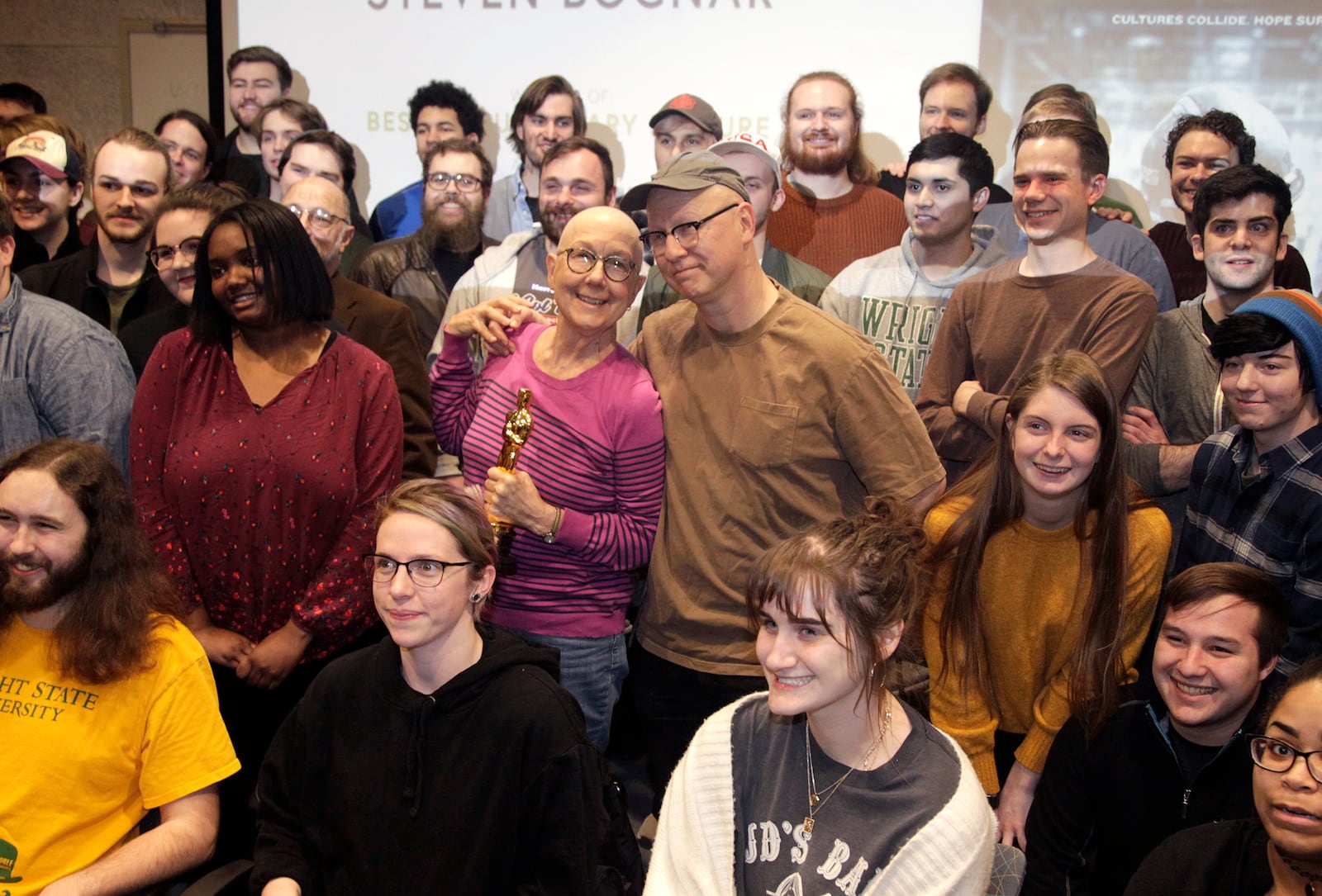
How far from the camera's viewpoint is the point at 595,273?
248 cm

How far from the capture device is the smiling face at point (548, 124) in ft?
14.8

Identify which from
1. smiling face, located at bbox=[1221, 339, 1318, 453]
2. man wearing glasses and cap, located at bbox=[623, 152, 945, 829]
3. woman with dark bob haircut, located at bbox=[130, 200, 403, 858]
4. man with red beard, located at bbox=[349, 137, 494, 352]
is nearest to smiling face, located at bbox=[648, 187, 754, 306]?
man wearing glasses and cap, located at bbox=[623, 152, 945, 829]

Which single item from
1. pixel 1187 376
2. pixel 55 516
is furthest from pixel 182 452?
pixel 1187 376

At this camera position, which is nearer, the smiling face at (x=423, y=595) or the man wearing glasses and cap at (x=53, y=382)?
the smiling face at (x=423, y=595)

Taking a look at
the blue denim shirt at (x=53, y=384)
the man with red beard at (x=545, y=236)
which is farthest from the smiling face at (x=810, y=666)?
the blue denim shirt at (x=53, y=384)

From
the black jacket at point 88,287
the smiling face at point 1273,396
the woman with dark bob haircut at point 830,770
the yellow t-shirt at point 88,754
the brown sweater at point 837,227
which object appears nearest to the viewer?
the woman with dark bob haircut at point 830,770

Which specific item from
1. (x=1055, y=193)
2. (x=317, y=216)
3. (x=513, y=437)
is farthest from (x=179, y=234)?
(x=1055, y=193)

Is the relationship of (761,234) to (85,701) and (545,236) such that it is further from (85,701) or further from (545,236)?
(85,701)

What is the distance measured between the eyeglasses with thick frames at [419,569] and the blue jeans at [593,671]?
0.48 m

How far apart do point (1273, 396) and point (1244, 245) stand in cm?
71

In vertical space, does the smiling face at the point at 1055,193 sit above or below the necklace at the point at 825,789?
above

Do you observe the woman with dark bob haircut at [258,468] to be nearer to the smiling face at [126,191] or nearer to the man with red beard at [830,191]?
the smiling face at [126,191]

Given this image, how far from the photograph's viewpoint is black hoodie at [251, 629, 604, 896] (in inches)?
80.0

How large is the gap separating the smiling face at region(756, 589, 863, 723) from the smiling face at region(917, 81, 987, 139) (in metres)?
3.10
